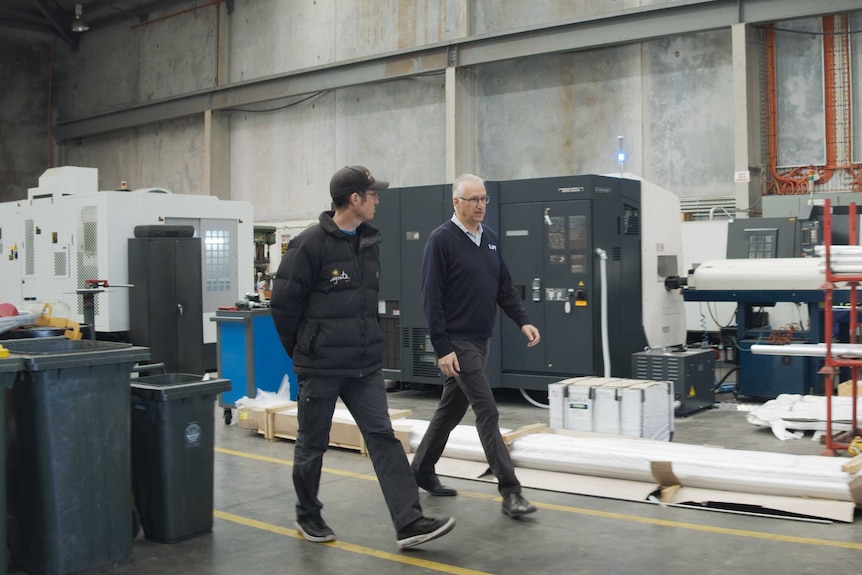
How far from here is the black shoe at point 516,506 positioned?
4648 millimetres

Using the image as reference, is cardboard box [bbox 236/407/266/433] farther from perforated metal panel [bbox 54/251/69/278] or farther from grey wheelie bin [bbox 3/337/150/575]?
perforated metal panel [bbox 54/251/69/278]

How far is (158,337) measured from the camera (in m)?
10.6

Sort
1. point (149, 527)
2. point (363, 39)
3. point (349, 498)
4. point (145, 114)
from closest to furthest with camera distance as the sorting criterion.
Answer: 1. point (149, 527)
2. point (349, 498)
3. point (363, 39)
4. point (145, 114)

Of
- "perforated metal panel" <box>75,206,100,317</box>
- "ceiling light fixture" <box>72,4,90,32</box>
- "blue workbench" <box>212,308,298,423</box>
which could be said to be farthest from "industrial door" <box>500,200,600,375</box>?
"ceiling light fixture" <box>72,4,90,32</box>

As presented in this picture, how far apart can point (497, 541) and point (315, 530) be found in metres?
0.91

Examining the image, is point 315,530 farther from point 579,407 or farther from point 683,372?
point 683,372

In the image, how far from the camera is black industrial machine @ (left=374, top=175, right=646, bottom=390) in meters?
A: 8.23

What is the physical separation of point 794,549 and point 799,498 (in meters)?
0.70

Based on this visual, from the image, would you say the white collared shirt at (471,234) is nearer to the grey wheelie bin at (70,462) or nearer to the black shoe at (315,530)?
the black shoe at (315,530)

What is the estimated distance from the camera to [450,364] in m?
4.56

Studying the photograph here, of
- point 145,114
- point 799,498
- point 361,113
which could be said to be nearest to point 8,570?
point 799,498

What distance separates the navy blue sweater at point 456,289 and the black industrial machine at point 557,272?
143 inches

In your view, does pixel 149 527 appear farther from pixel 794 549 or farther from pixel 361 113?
pixel 361 113

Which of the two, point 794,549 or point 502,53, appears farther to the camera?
point 502,53
